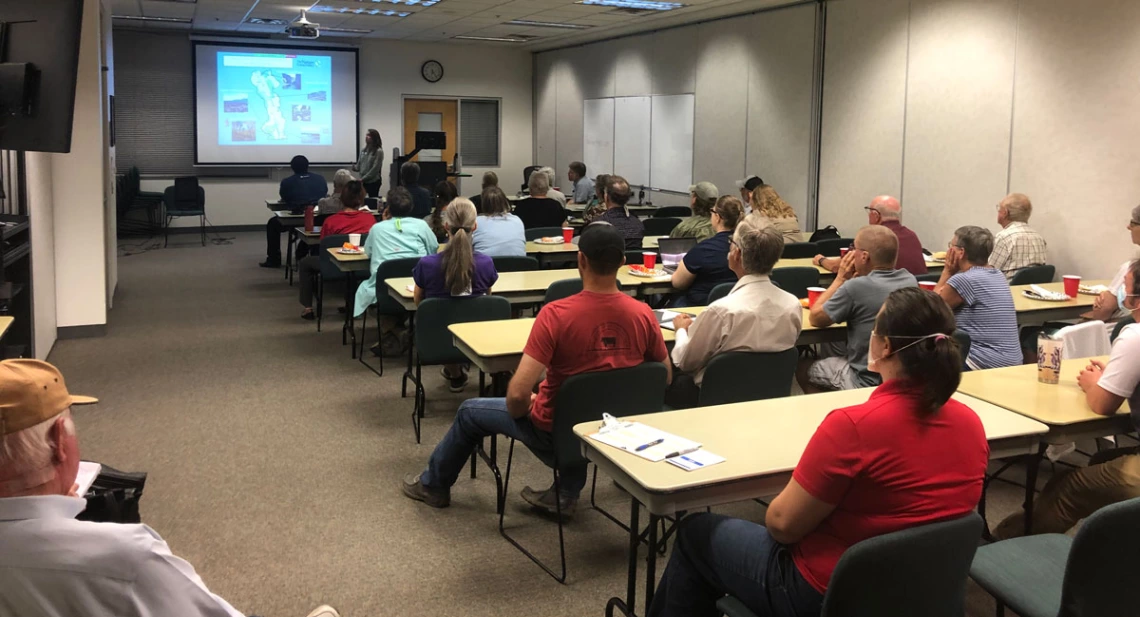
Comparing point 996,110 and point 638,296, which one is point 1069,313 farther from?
point 996,110

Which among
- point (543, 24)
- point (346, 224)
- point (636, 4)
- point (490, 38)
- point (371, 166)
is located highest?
point (490, 38)

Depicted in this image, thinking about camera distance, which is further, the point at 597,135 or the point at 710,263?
the point at 597,135

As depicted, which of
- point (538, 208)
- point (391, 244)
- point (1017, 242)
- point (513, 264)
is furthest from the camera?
point (538, 208)

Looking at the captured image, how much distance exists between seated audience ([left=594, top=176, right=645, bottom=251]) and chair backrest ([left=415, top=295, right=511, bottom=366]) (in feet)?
7.66

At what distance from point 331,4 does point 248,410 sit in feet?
22.6

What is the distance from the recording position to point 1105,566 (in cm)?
195

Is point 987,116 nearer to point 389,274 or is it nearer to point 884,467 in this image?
point 389,274

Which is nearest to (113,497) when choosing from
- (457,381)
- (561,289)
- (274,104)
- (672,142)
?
(561,289)

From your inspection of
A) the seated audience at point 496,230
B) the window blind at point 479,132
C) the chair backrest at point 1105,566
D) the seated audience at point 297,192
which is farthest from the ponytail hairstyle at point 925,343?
the window blind at point 479,132

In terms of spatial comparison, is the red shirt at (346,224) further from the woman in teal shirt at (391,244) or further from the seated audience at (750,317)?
the seated audience at (750,317)

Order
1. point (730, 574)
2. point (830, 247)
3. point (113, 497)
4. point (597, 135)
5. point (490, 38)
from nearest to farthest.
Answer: point (730, 574) < point (113, 497) < point (830, 247) < point (597, 135) < point (490, 38)

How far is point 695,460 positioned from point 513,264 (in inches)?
140

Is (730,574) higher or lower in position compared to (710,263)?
lower

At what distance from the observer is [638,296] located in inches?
223
